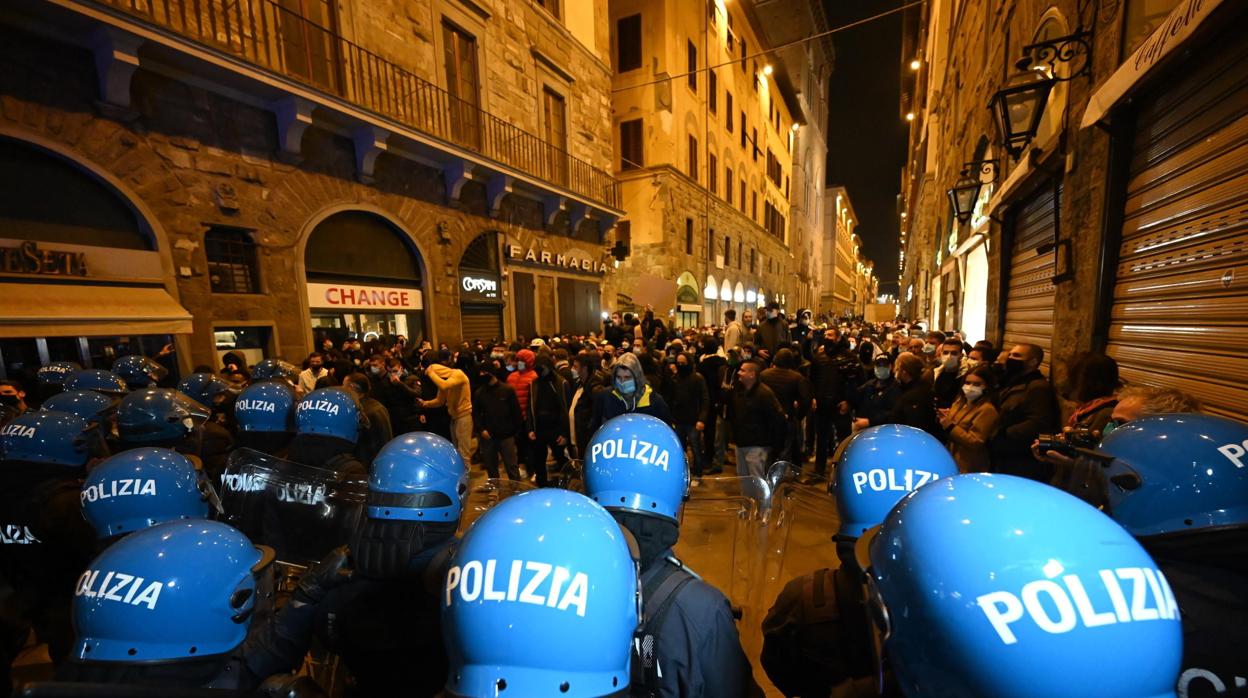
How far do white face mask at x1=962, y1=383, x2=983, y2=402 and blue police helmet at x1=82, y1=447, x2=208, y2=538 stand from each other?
17.1 ft

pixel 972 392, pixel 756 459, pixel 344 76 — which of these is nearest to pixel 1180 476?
pixel 972 392

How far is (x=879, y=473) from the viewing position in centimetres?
174

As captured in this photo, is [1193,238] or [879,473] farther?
[1193,238]

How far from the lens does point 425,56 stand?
9.70 meters

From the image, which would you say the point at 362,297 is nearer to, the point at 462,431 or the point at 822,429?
the point at 462,431

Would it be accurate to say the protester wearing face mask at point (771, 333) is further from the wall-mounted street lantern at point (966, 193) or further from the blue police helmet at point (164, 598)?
the blue police helmet at point (164, 598)

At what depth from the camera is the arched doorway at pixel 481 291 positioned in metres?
11.2

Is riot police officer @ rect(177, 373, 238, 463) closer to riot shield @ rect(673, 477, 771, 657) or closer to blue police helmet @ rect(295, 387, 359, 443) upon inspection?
blue police helmet @ rect(295, 387, 359, 443)

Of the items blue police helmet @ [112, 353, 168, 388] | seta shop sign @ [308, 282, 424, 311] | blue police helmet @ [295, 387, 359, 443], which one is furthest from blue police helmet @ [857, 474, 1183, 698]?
seta shop sign @ [308, 282, 424, 311]

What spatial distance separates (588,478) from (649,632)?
0.66 meters

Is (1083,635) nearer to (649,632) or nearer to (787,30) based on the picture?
(649,632)

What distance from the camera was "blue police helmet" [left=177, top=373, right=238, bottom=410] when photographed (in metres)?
4.74

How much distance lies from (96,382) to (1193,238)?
30.0 feet

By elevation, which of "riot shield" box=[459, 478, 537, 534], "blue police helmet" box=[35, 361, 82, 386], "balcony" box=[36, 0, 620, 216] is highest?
"balcony" box=[36, 0, 620, 216]
